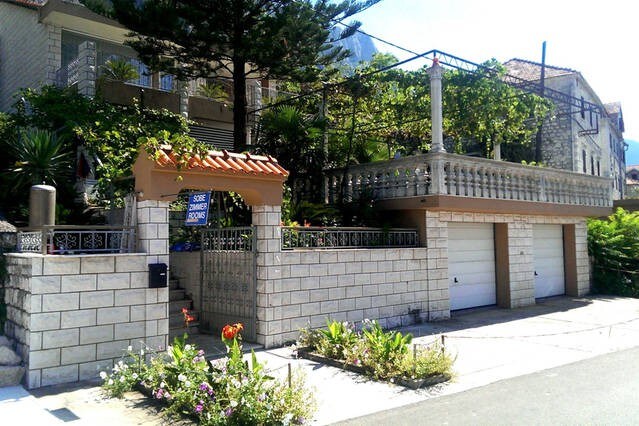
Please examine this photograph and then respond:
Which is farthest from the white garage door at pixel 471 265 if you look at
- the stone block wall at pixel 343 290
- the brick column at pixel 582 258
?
the brick column at pixel 582 258

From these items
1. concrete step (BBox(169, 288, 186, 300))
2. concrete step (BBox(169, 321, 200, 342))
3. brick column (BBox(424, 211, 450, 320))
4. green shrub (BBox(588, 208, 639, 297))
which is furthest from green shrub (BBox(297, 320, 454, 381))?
green shrub (BBox(588, 208, 639, 297))

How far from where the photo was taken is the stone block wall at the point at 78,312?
636cm

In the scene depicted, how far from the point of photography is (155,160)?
23.5ft

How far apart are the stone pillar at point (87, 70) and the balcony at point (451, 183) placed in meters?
6.19

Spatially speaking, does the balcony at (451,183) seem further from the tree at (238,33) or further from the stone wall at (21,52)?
the stone wall at (21,52)

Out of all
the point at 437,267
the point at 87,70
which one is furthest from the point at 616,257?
the point at 87,70

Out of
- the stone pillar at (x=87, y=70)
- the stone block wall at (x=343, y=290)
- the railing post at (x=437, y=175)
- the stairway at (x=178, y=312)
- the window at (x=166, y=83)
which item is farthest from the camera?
the window at (x=166, y=83)

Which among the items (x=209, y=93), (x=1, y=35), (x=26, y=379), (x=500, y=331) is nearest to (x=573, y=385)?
(x=500, y=331)

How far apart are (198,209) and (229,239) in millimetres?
1471

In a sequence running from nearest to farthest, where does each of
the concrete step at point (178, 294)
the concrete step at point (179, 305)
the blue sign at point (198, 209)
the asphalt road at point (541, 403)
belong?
the asphalt road at point (541, 403), the blue sign at point (198, 209), the concrete step at point (179, 305), the concrete step at point (178, 294)

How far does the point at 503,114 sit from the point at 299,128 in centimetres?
653

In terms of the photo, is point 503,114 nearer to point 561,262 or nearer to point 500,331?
point 561,262

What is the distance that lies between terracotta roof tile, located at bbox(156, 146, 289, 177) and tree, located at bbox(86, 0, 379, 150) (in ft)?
11.3

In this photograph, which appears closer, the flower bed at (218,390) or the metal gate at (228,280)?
the flower bed at (218,390)
